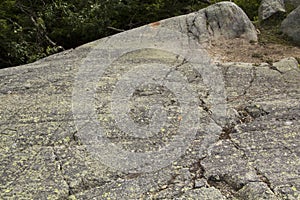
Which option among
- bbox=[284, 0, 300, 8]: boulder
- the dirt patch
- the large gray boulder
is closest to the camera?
the dirt patch

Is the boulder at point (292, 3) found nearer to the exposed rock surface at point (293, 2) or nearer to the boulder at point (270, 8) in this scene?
the exposed rock surface at point (293, 2)

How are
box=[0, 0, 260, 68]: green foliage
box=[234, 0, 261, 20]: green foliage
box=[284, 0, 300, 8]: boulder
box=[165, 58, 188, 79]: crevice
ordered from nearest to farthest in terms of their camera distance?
box=[165, 58, 188, 79]: crevice, box=[284, 0, 300, 8]: boulder, box=[0, 0, 260, 68]: green foliage, box=[234, 0, 261, 20]: green foliage

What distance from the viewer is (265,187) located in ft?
8.65

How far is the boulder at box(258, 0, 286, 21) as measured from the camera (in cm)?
571

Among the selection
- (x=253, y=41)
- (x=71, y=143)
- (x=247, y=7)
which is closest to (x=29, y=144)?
(x=71, y=143)

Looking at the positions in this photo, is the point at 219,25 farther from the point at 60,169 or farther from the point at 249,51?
the point at 60,169

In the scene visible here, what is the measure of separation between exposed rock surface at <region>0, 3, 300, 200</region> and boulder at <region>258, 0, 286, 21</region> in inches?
50.1

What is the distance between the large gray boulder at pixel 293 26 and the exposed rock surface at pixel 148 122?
71 centimetres

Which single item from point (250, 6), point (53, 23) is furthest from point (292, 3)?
point (53, 23)

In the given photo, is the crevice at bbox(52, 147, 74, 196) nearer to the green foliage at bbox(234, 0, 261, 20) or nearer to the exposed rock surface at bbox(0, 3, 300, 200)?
the exposed rock surface at bbox(0, 3, 300, 200)

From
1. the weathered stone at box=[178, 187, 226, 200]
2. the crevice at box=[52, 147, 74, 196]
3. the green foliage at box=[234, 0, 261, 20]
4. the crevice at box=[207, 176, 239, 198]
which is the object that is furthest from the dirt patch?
the crevice at box=[52, 147, 74, 196]

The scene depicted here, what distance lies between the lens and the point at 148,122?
134 inches

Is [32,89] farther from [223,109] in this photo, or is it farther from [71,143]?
[223,109]

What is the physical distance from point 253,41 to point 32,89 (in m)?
2.92
